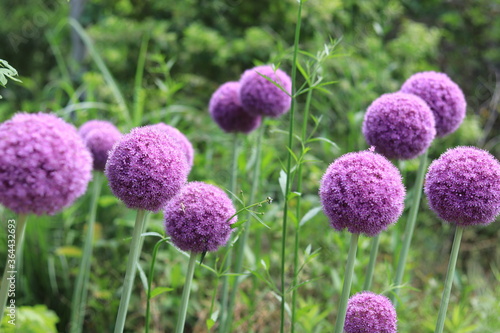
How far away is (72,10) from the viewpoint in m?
6.69

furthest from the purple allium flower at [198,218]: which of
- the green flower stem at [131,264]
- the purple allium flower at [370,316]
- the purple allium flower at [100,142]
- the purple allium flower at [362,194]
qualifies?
the purple allium flower at [100,142]

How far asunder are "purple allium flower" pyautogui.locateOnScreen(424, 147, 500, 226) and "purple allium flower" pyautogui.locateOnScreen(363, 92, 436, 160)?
0.35m

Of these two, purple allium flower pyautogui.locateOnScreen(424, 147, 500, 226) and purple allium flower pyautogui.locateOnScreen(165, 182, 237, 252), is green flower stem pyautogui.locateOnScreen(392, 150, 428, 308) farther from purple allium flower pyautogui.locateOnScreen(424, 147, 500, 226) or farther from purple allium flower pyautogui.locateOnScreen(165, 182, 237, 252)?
purple allium flower pyautogui.locateOnScreen(165, 182, 237, 252)

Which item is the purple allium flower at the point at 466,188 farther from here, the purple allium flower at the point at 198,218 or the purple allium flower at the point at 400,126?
the purple allium flower at the point at 198,218

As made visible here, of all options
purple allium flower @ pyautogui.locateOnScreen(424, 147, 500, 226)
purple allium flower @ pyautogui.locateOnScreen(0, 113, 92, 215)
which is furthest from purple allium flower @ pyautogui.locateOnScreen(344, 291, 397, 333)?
purple allium flower @ pyautogui.locateOnScreen(0, 113, 92, 215)

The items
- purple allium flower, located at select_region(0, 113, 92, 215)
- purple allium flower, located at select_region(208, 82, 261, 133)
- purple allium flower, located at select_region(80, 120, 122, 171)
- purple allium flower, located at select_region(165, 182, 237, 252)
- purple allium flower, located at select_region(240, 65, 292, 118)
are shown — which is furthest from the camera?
purple allium flower, located at select_region(208, 82, 261, 133)

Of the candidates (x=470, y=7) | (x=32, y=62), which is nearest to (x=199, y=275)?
(x=470, y=7)

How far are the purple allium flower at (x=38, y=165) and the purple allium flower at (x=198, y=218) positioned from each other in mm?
403

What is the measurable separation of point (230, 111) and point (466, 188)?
1369 mm

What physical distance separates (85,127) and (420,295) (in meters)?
2.99

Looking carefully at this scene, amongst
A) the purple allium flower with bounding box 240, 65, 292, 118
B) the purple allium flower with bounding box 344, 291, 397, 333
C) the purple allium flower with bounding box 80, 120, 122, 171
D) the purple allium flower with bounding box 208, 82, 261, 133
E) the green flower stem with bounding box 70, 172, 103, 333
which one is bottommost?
the green flower stem with bounding box 70, 172, 103, 333

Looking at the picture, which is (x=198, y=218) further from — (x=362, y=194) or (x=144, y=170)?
(x=362, y=194)

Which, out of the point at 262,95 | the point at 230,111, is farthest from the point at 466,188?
the point at 230,111

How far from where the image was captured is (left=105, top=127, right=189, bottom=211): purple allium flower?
4.65ft
